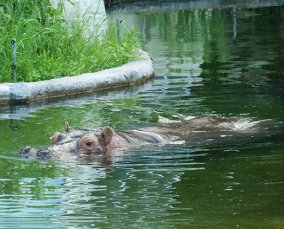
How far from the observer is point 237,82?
1352 cm

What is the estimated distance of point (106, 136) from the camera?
29.3 ft

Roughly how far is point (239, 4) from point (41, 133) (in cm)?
2004

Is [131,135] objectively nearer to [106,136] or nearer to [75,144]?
[106,136]

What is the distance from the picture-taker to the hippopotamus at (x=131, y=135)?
28.8 feet

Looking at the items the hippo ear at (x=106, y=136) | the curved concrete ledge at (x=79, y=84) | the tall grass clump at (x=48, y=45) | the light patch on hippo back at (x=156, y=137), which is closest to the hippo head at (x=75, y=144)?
the hippo ear at (x=106, y=136)

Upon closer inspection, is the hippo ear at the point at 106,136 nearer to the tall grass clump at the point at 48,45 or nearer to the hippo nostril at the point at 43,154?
the hippo nostril at the point at 43,154

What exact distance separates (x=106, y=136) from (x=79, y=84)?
13.3ft

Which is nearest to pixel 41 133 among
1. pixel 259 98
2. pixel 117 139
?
pixel 117 139

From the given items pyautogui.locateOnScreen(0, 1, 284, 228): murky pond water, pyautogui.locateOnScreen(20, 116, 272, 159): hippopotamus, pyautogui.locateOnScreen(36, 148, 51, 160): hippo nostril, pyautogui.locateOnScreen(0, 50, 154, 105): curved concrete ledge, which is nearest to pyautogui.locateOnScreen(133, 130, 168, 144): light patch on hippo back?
pyautogui.locateOnScreen(20, 116, 272, 159): hippopotamus

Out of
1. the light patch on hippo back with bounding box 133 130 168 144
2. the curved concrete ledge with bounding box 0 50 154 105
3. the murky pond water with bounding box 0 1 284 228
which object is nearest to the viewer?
the murky pond water with bounding box 0 1 284 228

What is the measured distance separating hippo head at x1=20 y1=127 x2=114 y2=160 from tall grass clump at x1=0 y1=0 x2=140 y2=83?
4.04 m

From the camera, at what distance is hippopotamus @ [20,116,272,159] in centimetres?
879

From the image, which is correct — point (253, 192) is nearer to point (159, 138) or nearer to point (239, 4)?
point (159, 138)

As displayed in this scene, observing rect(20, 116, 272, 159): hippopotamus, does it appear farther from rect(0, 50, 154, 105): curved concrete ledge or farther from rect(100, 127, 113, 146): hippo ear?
rect(0, 50, 154, 105): curved concrete ledge
